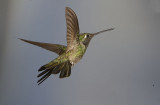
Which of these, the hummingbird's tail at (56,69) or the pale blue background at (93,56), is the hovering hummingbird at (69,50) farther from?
the pale blue background at (93,56)

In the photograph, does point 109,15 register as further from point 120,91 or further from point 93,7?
point 120,91

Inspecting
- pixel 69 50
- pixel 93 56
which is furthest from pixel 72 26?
pixel 93 56

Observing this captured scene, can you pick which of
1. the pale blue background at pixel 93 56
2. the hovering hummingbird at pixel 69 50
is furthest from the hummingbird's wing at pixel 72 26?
the pale blue background at pixel 93 56

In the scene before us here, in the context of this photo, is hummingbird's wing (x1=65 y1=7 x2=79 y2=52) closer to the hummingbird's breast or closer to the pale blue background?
the hummingbird's breast

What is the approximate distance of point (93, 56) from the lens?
954 millimetres

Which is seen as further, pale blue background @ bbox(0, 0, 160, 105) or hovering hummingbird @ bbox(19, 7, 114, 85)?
pale blue background @ bbox(0, 0, 160, 105)

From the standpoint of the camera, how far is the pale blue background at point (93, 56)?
939 mm

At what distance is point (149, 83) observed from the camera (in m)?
0.95

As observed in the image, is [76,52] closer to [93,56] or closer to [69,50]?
[69,50]

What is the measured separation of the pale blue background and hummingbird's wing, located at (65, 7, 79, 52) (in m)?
0.32

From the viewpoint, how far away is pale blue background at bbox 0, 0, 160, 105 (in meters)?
0.94

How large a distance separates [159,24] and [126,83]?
300 millimetres

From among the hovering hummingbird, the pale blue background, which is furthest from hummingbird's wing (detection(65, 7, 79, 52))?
the pale blue background

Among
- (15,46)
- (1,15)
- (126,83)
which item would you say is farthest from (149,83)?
(1,15)
